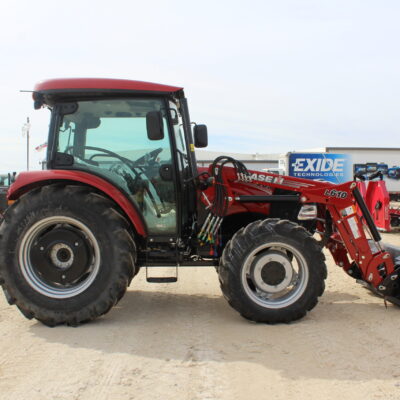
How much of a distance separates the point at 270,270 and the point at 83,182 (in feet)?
6.79

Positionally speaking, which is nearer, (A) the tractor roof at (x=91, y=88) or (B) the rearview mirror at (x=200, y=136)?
(A) the tractor roof at (x=91, y=88)

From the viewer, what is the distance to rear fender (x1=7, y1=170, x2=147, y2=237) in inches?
185

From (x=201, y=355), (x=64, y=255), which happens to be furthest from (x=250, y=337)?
(x=64, y=255)

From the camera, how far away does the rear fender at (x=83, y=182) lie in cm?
470

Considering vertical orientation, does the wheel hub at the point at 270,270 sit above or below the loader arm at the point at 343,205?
below

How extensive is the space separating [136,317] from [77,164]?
1.70m

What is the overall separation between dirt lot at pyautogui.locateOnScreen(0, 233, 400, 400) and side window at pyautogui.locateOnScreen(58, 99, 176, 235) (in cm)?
123

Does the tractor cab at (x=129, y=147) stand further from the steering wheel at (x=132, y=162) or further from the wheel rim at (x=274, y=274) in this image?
the wheel rim at (x=274, y=274)

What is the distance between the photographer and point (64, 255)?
4793 mm

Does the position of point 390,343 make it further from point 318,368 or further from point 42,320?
point 42,320

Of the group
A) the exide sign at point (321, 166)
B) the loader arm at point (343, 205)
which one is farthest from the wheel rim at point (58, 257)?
the exide sign at point (321, 166)

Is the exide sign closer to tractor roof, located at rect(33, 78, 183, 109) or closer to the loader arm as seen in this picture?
the loader arm

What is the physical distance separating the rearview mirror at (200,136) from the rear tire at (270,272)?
108 cm

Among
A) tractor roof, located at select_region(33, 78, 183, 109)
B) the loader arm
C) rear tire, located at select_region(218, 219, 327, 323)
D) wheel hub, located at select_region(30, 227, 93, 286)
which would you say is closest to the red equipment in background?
the loader arm
